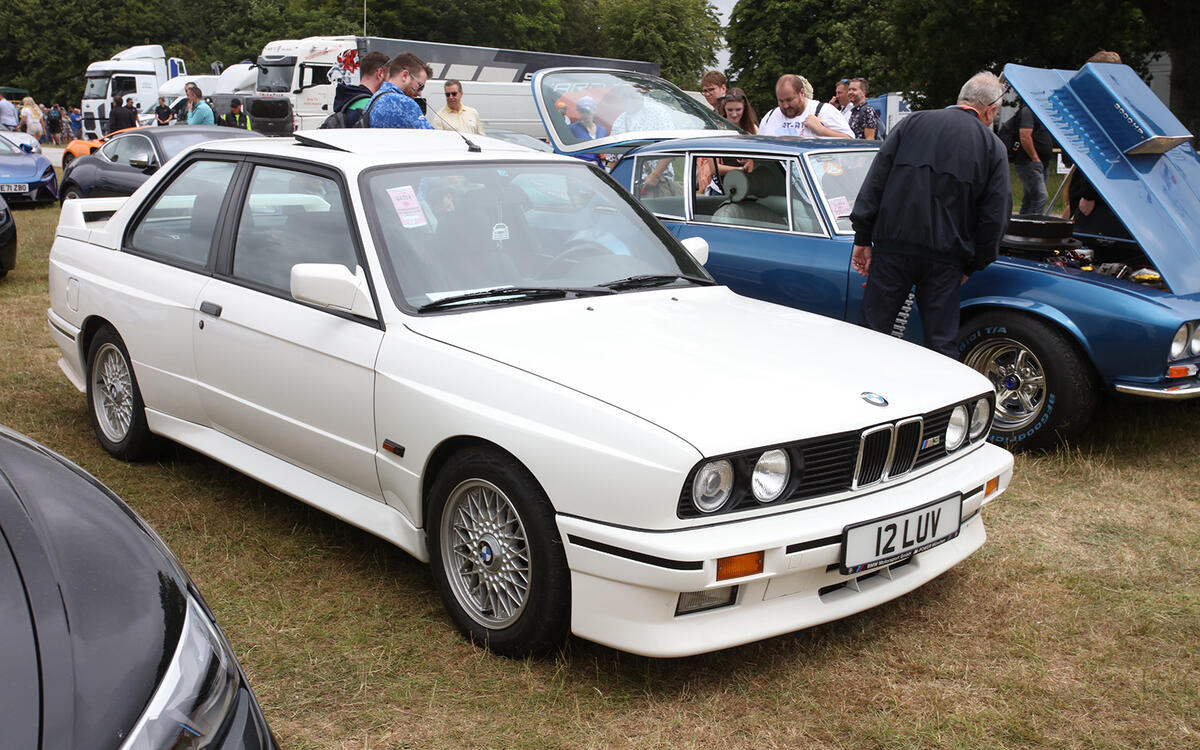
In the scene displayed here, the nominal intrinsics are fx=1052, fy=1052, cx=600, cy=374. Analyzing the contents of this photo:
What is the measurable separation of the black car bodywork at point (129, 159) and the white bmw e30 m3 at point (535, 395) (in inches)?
293

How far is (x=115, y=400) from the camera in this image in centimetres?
490

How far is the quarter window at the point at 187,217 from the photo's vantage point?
4352 mm

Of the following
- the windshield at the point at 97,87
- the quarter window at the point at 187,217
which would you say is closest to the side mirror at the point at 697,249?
the quarter window at the point at 187,217

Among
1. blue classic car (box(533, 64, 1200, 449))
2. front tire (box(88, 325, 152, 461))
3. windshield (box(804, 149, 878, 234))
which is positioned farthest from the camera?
windshield (box(804, 149, 878, 234))

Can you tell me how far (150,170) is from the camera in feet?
38.8

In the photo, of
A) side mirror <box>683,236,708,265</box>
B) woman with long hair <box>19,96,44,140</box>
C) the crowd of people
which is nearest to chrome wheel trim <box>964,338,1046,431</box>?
side mirror <box>683,236,708,265</box>

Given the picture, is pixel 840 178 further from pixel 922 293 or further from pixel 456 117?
pixel 456 117

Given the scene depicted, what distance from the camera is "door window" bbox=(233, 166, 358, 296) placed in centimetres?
377

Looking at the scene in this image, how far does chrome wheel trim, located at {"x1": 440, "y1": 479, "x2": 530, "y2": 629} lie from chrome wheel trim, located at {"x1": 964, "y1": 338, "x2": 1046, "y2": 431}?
9.83 ft

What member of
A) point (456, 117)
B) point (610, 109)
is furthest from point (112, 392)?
point (456, 117)

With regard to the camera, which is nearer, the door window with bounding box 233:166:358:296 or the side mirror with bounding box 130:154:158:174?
the door window with bounding box 233:166:358:296

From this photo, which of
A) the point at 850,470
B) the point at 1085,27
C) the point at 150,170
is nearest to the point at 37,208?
the point at 150,170

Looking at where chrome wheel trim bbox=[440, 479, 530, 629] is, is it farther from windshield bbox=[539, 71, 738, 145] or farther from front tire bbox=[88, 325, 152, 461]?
windshield bbox=[539, 71, 738, 145]

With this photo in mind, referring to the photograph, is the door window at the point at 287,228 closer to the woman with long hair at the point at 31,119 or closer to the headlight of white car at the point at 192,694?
the headlight of white car at the point at 192,694
